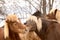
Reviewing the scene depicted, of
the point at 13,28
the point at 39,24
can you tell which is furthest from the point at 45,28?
the point at 13,28

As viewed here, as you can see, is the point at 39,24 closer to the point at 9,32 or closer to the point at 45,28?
the point at 45,28

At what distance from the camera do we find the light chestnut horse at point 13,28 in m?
1.41

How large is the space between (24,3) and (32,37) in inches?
52.4

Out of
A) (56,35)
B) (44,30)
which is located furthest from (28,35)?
(56,35)

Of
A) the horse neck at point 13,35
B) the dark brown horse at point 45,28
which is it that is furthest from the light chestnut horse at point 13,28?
the dark brown horse at point 45,28

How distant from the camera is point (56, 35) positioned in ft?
3.80

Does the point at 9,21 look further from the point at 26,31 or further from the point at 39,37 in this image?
the point at 39,37

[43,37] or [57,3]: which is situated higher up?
[57,3]

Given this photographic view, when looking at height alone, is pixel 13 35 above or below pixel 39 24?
below

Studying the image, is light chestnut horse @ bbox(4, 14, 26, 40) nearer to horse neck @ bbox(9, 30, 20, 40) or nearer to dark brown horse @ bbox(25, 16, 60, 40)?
horse neck @ bbox(9, 30, 20, 40)

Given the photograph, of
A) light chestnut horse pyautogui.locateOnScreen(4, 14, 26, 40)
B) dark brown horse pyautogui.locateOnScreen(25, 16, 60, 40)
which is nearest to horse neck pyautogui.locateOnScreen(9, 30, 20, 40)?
light chestnut horse pyautogui.locateOnScreen(4, 14, 26, 40)

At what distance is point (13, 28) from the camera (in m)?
1.44

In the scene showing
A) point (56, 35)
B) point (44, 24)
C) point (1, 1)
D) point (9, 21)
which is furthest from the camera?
point (1, 1)

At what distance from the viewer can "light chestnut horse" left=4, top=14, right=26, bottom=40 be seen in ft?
4.64
